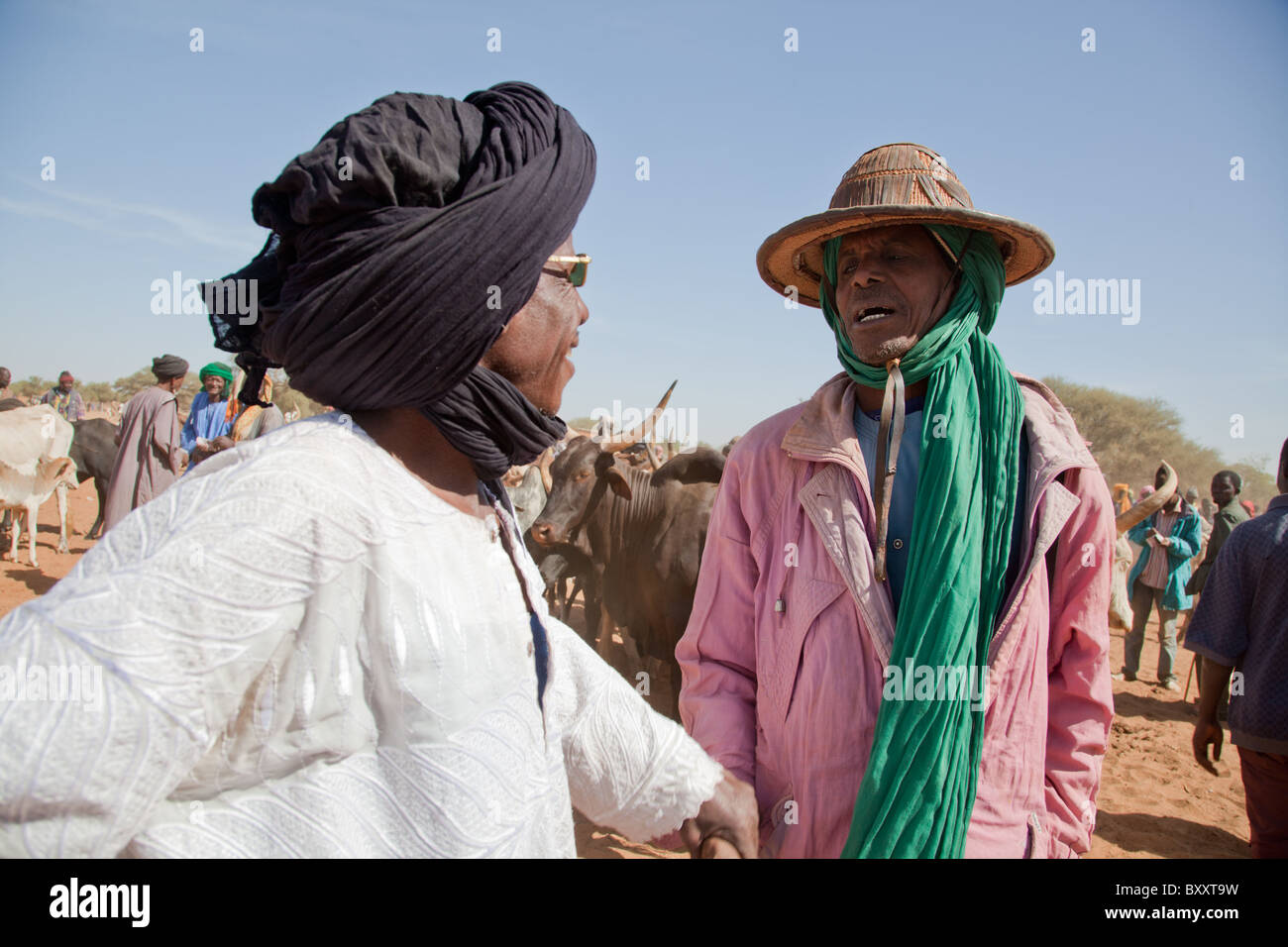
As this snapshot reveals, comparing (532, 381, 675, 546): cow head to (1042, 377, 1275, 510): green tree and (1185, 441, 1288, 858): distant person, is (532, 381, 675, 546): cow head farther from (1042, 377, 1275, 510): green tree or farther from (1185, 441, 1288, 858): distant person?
(1042, 377, 1275, 510): green tree

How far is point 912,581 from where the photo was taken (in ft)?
6.61

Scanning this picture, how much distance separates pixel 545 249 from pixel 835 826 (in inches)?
61.6

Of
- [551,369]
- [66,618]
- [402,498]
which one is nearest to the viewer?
[66,618]

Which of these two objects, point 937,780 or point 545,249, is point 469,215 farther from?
point 937,780

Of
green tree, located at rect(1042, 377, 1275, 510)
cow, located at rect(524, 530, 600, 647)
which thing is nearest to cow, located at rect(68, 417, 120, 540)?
cow, located at rect(524, 530, 600, 647)

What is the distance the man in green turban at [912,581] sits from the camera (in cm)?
196

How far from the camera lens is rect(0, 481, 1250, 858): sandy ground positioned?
5.75 metres

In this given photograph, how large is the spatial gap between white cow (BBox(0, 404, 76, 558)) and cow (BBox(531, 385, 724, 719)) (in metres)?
8.98

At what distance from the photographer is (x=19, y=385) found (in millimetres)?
46781

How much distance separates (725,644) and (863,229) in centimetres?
129

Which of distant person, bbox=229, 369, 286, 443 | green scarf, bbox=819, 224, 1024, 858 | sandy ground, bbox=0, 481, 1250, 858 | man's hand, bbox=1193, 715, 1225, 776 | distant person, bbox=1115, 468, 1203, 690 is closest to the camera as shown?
green scarf, bbox=819, 224, 1024, 858

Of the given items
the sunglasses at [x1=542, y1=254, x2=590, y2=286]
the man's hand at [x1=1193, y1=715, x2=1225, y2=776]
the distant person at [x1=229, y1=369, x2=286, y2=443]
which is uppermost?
the distant person at [x1=229, y1=369, x2=286, y2=443]
